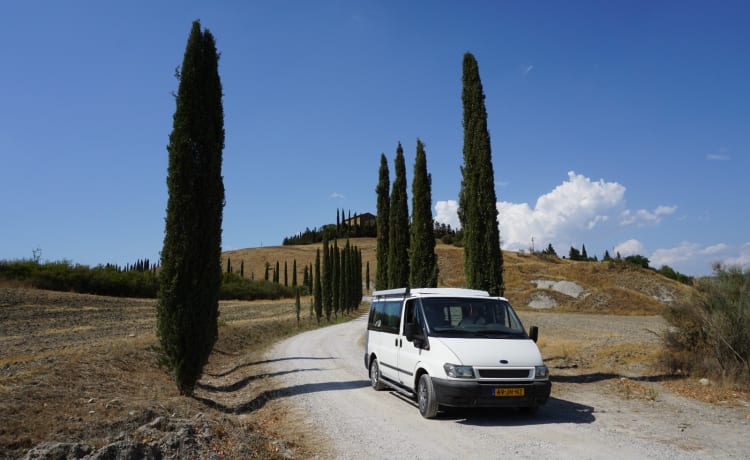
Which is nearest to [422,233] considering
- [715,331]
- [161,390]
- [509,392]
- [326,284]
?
[715,331]

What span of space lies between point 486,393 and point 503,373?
46 cm

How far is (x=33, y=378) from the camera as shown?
10148 millimetres

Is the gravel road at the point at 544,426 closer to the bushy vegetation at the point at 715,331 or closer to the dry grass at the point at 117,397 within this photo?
the dry grass at the point at 117,397

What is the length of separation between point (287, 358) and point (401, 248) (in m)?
10.0

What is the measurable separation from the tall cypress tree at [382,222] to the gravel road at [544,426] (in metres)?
18.7

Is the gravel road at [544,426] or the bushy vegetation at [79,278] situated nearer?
the gravel road at [544,426]

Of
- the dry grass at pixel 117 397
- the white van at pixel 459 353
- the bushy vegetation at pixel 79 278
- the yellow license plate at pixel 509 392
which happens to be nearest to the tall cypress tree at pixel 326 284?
the bushy vegetation at pixel 79 278

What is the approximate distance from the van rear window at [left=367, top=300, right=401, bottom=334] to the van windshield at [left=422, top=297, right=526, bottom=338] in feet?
4.16

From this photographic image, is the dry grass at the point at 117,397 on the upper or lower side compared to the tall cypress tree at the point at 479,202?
lower

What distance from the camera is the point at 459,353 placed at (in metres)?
8.25

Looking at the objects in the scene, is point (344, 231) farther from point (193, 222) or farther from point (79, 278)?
point (193, 222)

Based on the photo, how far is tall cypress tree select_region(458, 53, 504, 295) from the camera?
51.4 ft

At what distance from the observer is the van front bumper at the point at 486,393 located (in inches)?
312

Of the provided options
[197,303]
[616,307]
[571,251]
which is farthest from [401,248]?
[571,251]
